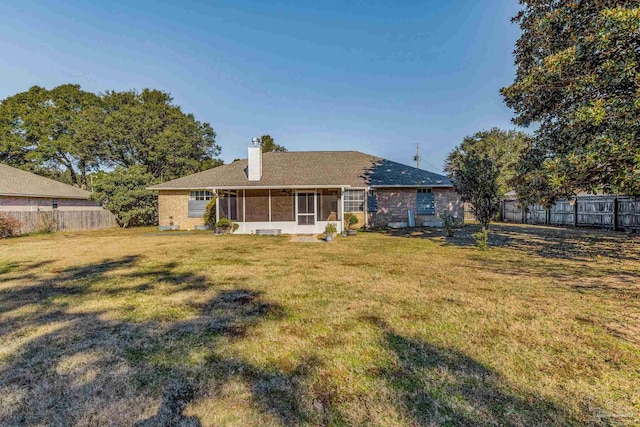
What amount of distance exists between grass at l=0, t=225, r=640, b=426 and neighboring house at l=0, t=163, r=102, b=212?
15707mm

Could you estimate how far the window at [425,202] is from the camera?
58.4 feet

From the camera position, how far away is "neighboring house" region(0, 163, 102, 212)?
17.2 meters

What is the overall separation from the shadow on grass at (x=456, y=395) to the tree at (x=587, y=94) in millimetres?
6661

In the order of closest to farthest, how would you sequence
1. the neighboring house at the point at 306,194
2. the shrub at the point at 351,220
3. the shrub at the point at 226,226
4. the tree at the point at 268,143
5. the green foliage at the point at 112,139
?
the shrub at the point at 226,226
the neighboring house at the point at 306,194
the shrub at the point at 351,220
the green foliage at the point at 112,139
the tree at the point at 268,143

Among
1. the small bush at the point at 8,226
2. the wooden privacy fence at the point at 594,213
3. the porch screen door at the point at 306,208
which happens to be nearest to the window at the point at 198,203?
the porch screen door at the point at 306,208

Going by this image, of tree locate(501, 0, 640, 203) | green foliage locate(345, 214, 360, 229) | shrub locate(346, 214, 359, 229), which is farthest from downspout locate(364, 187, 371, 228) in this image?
tree locate(501, 0, 640, 203)

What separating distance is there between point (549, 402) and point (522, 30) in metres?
13.3

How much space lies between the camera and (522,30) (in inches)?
426

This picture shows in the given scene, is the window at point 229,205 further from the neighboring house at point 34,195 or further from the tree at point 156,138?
the tree at point 156,138

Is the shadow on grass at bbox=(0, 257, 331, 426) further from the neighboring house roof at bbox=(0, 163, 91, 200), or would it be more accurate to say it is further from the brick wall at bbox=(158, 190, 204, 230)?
the neighboring house roof at bbox=(0, 163, 91, 200)

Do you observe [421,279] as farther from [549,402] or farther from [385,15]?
[385,15]

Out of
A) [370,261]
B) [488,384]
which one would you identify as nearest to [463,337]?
[488,384]

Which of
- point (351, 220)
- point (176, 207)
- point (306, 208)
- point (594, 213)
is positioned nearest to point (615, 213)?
point (594, 213)

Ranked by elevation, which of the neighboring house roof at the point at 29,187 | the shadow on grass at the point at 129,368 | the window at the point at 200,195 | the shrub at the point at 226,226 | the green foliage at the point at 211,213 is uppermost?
the neighboring house roof at the point at 29,187
